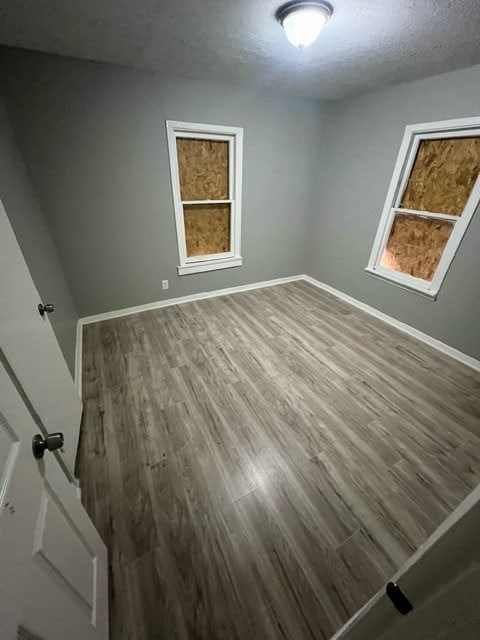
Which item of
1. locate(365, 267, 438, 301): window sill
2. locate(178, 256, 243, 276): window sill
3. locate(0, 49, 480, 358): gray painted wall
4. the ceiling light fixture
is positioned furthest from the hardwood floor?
the ceiling light fixture

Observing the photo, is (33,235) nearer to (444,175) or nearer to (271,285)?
(271,285)

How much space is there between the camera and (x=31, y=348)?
39.7 inches

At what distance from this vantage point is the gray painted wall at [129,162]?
1.98 m

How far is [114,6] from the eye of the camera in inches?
51.3

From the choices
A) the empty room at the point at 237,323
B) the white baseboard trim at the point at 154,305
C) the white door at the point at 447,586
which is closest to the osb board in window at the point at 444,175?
the empty room at the point at 237,323

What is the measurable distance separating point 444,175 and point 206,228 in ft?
8.13

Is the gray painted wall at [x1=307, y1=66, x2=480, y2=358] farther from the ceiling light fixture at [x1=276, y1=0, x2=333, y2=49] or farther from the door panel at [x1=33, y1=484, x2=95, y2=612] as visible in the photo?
the door panel at [x1=33, y1=484, x2=95, y2=612]

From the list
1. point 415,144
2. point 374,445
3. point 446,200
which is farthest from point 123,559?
point 415,144

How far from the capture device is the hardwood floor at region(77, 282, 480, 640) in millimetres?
1033

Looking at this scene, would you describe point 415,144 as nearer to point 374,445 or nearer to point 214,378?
point 374,445

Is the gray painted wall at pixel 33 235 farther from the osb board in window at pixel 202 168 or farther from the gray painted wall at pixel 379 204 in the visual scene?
the gray painted wall at pixel 379 204

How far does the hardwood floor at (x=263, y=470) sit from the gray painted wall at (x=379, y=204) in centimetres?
41

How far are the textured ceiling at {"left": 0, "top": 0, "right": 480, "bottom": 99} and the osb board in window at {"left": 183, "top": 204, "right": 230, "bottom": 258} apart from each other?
1172mm

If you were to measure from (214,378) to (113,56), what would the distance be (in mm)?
2634
